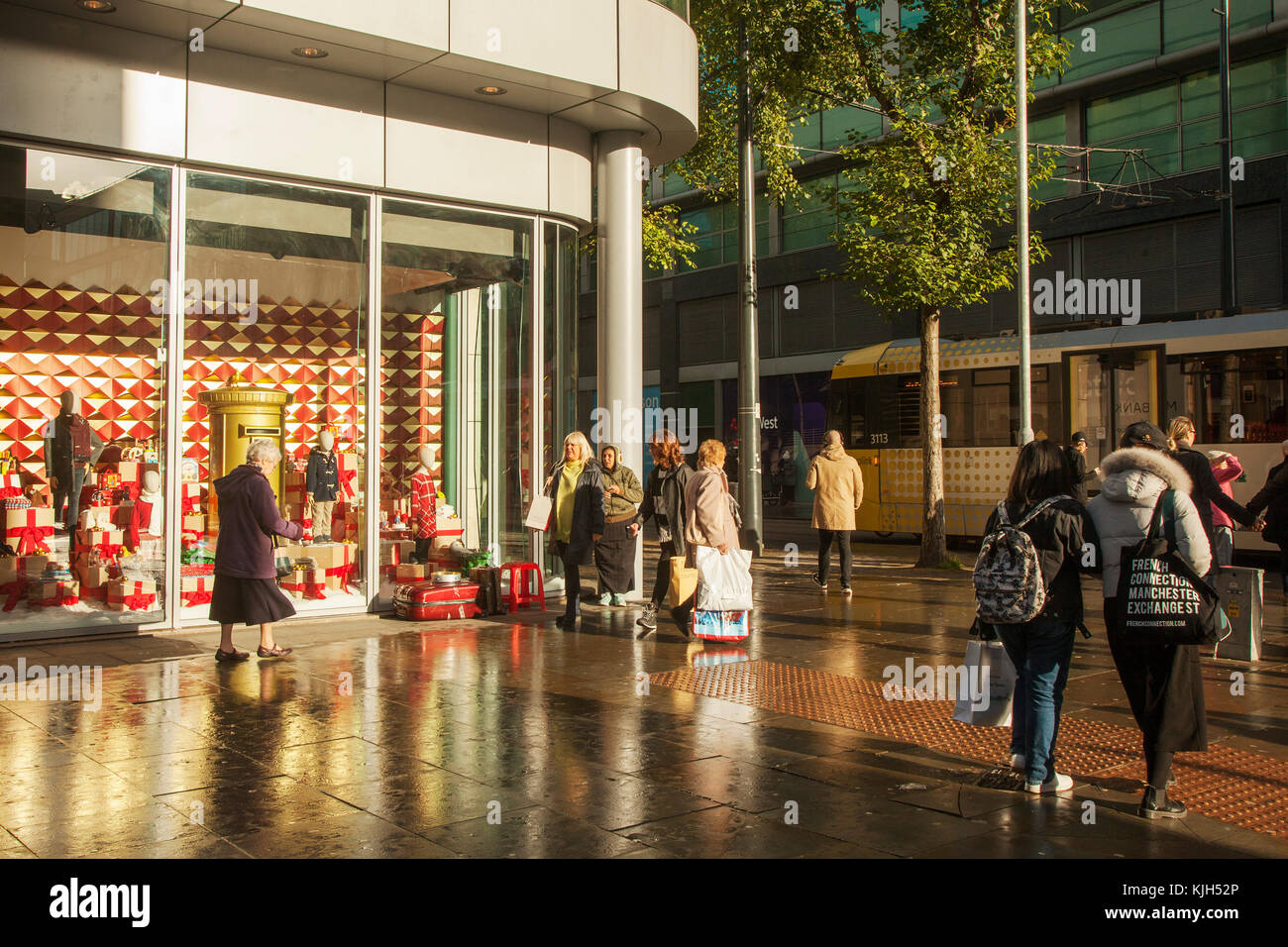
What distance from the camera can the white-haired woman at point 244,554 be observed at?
9094 mm

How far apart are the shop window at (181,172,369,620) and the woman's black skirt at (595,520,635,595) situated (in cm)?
243

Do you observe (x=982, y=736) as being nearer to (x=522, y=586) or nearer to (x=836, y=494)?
(x=522, y=586)

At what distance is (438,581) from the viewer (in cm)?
1184

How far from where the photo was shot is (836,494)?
13.7 meters

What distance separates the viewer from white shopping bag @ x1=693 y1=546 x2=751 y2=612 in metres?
10.0

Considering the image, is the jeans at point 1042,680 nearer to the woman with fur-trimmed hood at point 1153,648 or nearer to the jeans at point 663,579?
the woman with fur-trimmed hood at point 1153,648

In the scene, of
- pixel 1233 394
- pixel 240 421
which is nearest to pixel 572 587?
pixel 240 421

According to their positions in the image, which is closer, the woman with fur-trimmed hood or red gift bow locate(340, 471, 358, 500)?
the woman with fur-trimmed hood

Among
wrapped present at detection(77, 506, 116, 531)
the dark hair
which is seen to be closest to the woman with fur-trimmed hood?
the dark hair

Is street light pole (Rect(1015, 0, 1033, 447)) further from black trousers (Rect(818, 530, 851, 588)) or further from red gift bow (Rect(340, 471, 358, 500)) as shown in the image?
red gift bow (Rect(340, 471, 358, 500))

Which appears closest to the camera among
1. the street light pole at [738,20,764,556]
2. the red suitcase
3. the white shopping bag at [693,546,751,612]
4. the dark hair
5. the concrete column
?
the dark hair

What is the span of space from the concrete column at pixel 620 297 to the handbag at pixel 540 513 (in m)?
1.32
